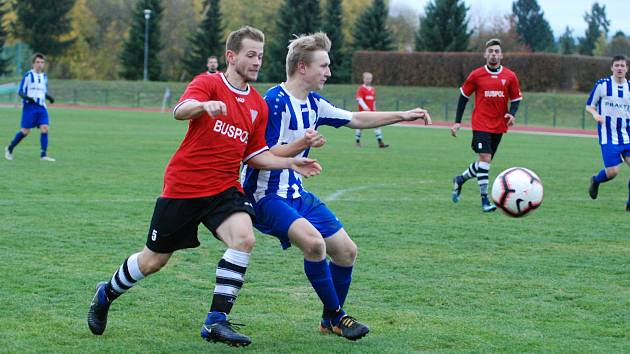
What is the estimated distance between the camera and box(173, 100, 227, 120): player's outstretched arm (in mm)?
4578

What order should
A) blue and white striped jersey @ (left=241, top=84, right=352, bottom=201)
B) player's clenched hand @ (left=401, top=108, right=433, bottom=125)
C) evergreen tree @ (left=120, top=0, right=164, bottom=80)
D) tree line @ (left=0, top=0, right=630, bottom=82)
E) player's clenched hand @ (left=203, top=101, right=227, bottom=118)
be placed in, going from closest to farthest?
1. player's clenched hand @ (left=203, top=101, right=227, bottom=118)
2. blue and white striped jersey @ (left=241, top=84, right=352, bottom=201)
3. player's clenched hand @ (left=401, top=108, right=433, bottom=125)
4. tree line @ (left=0, top=0, right=630, bottom=82)
5. evergreen tree @ (left=120, top=0, right=164, bottom=80)

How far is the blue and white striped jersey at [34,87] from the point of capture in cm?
1667

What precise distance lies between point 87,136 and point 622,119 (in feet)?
52.2

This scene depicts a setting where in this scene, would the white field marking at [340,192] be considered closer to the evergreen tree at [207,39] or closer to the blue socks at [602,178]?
the blue socks at [602,178]

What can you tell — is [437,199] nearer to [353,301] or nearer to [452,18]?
[353,301]

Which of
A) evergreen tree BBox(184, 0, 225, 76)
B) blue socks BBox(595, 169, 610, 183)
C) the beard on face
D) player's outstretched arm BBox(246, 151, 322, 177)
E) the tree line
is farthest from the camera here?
evergreen tree BBox(184, 0, 225, 76)

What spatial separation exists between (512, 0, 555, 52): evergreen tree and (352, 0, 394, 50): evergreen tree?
47.6 m

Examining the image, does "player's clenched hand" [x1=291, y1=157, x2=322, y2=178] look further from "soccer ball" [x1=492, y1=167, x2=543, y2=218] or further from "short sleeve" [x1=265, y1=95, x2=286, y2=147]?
"soccer ball" [x1=492, y1=167, x2=543, y2=218]

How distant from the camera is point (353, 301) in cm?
617

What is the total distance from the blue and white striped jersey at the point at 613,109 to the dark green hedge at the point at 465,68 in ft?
136

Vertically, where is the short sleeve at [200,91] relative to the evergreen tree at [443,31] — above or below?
below

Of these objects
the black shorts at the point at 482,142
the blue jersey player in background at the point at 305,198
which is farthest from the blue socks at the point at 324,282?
the black shorts at the point at 482,142

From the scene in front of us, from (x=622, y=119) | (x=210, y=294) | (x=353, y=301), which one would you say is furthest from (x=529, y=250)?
(x=622, y=119)

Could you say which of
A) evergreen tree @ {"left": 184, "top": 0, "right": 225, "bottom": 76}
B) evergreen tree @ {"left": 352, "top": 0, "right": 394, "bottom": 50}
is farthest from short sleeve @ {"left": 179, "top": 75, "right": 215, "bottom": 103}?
evergreen tree @ {"left": 184, "top": 0, "right": 225, "bottom": 76}
